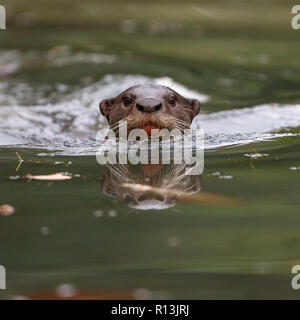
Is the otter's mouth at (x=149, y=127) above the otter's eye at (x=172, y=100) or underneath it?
underneath

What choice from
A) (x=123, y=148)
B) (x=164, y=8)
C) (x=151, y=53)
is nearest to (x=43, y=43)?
(x=151, y=53)

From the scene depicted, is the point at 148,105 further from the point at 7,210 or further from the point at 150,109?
the point at 7,210

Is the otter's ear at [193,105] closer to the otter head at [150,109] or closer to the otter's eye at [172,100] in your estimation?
the otter head at [150,109]

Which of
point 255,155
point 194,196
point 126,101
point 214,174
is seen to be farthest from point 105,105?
point 194,196

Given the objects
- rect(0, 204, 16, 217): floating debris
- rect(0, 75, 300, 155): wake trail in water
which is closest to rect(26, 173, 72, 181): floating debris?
rect(0, 204, 16, 217): floating debris

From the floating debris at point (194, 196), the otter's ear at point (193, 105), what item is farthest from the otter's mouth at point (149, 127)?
the floating debris at point (194, 196)

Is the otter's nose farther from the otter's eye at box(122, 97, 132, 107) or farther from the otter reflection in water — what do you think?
the otter reflection in water
